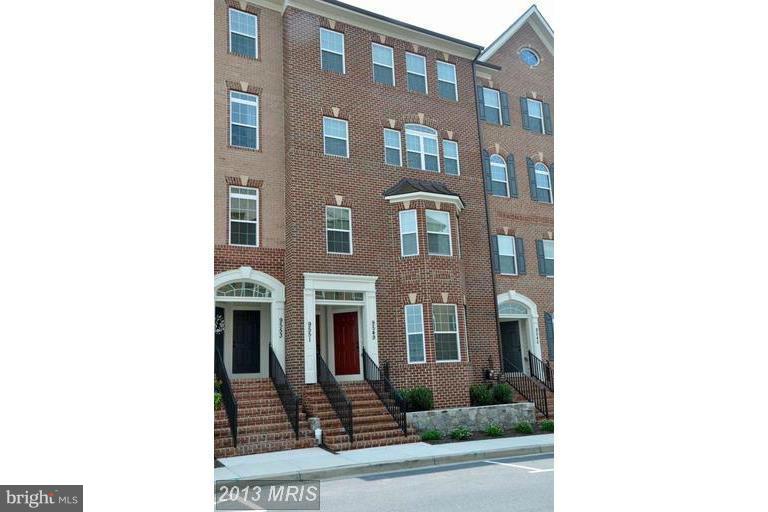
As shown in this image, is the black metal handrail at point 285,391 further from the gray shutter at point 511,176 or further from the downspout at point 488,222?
the gray shutter at point 511,176

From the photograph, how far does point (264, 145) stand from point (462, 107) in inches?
251

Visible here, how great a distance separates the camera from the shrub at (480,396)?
1416cm

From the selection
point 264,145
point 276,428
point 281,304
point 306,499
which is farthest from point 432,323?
point 306,499

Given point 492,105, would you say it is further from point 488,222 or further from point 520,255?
point 520,255

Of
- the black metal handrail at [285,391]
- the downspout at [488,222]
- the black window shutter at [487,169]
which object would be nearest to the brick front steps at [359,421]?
the black metal handrail at [285,391]

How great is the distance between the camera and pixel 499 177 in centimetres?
1775

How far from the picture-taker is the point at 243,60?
47.3ft

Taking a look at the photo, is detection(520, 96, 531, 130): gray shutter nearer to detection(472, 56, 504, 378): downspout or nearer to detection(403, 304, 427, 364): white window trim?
detection(472, 56, 504, 378): downspout

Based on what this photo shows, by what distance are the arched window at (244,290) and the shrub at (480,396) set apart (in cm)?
557

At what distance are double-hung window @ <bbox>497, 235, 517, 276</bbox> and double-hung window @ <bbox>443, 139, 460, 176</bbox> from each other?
2490 mm

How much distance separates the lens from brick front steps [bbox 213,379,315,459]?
1074 cm

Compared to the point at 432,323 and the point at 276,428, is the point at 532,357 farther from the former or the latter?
the point at 276,428

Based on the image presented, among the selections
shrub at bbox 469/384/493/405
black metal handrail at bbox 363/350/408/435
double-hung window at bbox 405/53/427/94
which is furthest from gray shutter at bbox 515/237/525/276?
black metal handrail at bbox 363/350/408/435

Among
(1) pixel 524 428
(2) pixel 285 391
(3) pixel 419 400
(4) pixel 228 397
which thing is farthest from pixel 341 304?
(1) pixel 524 428
